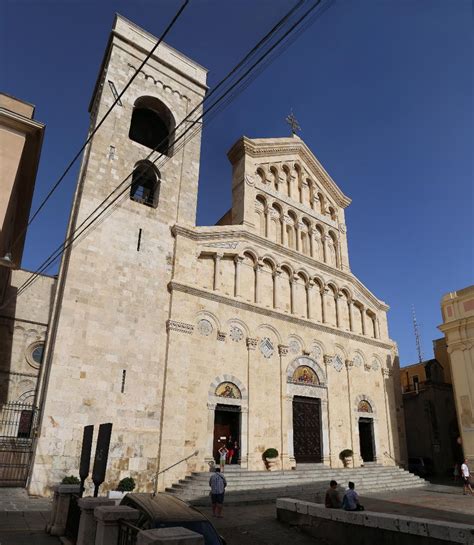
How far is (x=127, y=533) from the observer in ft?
20.1

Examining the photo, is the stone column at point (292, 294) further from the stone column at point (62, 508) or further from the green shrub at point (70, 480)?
the stone column at point (62, 508)

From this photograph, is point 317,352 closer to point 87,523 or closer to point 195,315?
point 195,315

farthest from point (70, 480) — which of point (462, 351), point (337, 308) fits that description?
point (462, 351)

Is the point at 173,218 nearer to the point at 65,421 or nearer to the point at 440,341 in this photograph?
the point at 65,421

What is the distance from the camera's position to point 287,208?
88.8 feet

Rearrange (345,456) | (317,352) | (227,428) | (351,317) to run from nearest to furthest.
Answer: (227,428) < (345,456) < (317,352) < (351,317)

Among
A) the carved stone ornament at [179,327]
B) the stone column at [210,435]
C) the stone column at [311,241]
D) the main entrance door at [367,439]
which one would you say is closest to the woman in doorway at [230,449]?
the stone column at [210,435]

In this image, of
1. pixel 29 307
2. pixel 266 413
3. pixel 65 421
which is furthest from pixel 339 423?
pixel 29 307

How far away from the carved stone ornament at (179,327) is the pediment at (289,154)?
477 inches

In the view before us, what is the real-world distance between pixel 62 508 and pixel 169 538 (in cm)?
667

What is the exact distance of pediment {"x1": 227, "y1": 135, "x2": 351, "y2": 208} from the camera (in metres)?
25.9

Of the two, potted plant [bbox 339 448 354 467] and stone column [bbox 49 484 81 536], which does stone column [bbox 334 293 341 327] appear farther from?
stone column [bbox 49 484 81 536]

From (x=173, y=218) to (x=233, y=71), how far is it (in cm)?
1427

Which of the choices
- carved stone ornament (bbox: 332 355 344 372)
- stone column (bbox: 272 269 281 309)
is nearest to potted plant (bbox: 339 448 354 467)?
carved stone ornament (bbox: 332 355 344 372)
